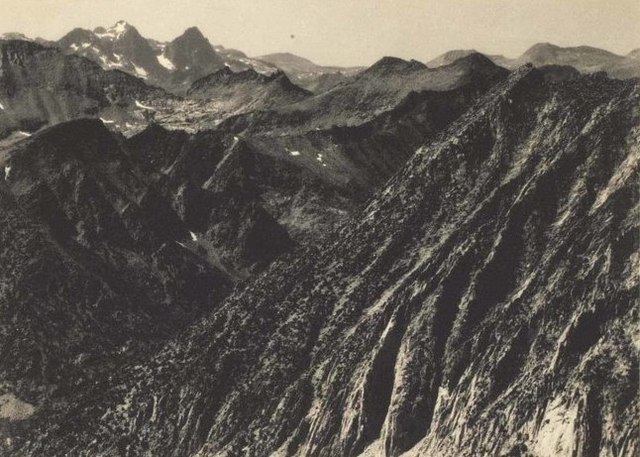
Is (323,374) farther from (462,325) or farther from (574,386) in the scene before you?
(574,386)

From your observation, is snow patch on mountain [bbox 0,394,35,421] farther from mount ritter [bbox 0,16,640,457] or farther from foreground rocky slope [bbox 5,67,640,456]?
foreground rocky slope [bbox 5,67,640,456]

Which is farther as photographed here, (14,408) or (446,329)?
(14,408)

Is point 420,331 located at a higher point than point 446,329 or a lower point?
lower

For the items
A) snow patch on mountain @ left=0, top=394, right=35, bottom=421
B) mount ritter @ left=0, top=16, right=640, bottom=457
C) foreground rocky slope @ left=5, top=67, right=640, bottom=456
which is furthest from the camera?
snow patch on mountain @ left=0, top=394, right=35, bottom=421

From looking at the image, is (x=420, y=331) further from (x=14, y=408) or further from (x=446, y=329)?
(x=14, y=408)

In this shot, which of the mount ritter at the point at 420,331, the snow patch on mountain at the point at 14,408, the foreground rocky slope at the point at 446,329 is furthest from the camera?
the snow patch on mountain at the point at 14,408

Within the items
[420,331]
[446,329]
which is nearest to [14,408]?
[420,331]

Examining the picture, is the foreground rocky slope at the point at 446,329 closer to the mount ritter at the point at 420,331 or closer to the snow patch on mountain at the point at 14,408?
the mount ritter at the point at 420,331

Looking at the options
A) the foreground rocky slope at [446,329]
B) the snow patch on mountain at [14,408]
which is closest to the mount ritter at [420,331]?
the foreground rocky slope at [446,329]

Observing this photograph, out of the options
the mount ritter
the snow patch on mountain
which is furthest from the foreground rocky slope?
the snow patch on mountain
